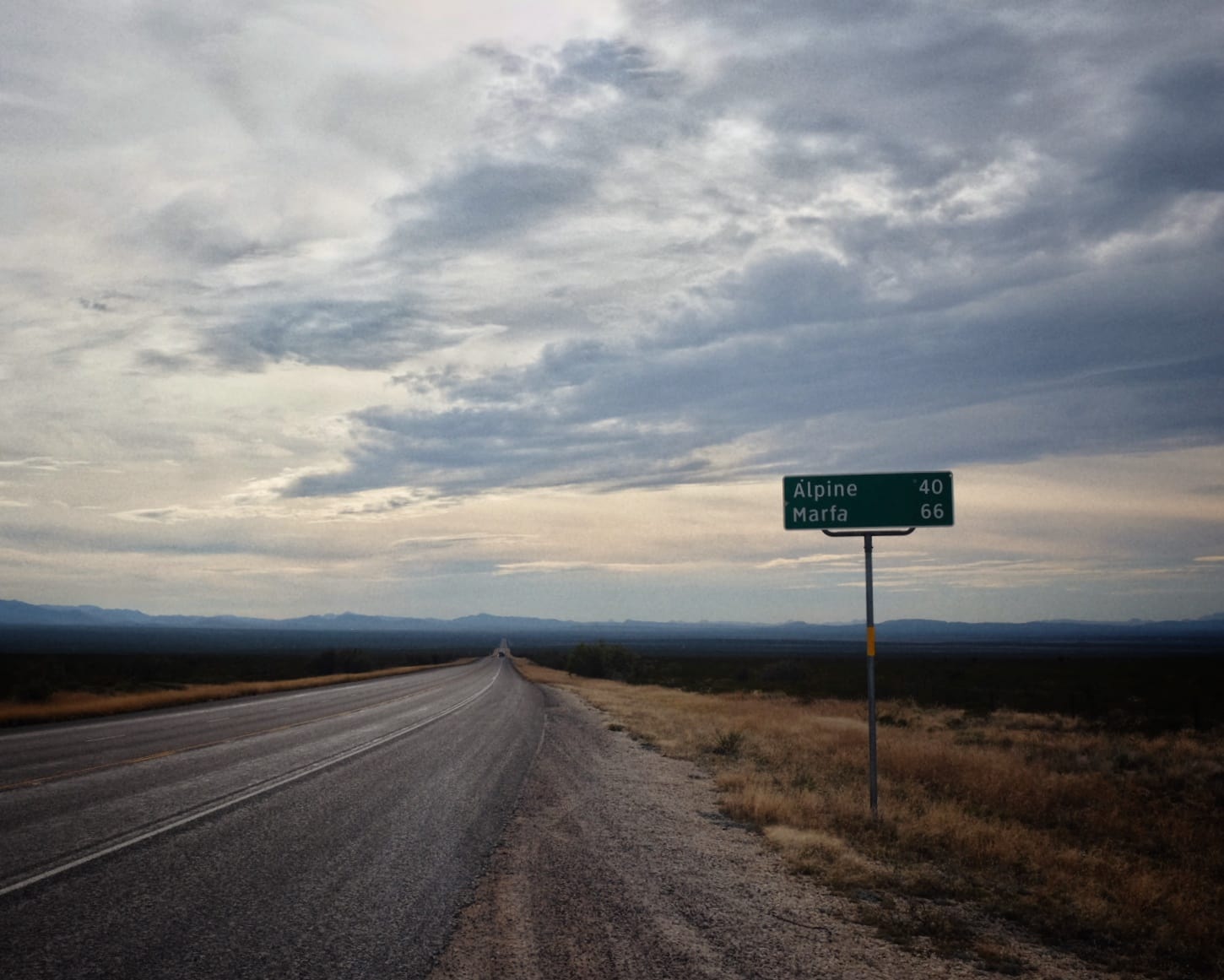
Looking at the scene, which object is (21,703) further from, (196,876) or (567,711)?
(196,876)

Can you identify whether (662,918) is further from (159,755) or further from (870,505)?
(159,755)

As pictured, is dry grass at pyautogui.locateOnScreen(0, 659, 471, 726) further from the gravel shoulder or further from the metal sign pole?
the metal sign pole

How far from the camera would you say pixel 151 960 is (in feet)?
18.0

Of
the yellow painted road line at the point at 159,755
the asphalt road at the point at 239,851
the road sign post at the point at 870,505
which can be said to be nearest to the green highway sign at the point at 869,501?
the road sign post at the point at 870,505

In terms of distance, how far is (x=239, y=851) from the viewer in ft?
27.9

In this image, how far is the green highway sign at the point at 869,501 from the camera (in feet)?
38.1

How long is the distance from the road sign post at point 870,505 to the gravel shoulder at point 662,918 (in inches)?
146

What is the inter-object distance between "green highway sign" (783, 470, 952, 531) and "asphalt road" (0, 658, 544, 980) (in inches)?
230

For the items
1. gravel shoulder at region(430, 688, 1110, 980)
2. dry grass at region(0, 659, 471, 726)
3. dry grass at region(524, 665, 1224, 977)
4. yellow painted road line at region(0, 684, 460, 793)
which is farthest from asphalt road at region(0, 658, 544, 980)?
dry grass at region(0, 659, 471, 726)

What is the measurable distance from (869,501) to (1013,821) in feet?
17.5

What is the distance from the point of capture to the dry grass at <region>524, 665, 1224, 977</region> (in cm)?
792

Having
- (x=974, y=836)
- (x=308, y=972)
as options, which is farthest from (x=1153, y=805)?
(x=308, y=972)

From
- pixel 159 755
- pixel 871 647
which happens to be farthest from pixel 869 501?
pixel 159 755

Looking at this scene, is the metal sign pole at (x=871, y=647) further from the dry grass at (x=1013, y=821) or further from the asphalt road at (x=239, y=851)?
the asphalt road at (x=239, y=851)
